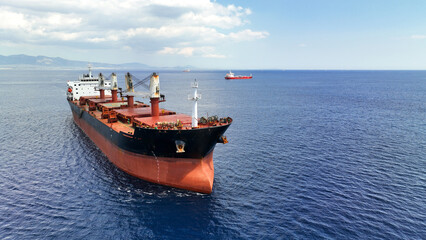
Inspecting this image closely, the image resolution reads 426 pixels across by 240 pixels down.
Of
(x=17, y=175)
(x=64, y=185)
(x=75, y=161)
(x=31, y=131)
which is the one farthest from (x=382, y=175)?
(x=31, y=131)

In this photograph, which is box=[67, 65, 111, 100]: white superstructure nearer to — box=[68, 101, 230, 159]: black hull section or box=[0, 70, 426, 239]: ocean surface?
box=[0, 70, 426, 239]: ocean surface

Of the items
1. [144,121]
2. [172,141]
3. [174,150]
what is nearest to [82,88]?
[144,121]

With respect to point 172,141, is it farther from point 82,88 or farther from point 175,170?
point 82,88

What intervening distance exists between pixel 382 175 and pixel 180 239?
2412cm

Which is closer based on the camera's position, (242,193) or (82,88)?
(242,193)

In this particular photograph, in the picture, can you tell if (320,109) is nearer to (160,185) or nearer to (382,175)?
(382,175)

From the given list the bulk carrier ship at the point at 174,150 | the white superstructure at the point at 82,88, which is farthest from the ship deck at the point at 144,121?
the white superstructure at the point at 82,88

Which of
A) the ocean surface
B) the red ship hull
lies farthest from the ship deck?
the ocean surface

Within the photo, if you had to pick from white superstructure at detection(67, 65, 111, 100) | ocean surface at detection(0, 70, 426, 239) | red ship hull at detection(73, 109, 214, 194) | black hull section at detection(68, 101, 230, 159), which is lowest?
ocean surface at detection(0, 70, 426, 239)

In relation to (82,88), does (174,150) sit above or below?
Answer: below

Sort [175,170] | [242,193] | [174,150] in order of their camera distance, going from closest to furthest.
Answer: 1. [242,193]
2. [174,150]
3. [175,170]

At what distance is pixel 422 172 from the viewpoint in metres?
29.9

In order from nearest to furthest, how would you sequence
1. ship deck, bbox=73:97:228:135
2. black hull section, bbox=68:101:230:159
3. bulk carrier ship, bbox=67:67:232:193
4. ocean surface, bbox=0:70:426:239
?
ocean surface, bbox=0:70:426:239
black hull section, bbox=68:101:230:159
bulk carrier ship, bbox=67:67:232:193
ship deck, bbox=73:97:228:135

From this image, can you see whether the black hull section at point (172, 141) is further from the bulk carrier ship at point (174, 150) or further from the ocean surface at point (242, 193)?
the ocean surface at point (242, 193)
